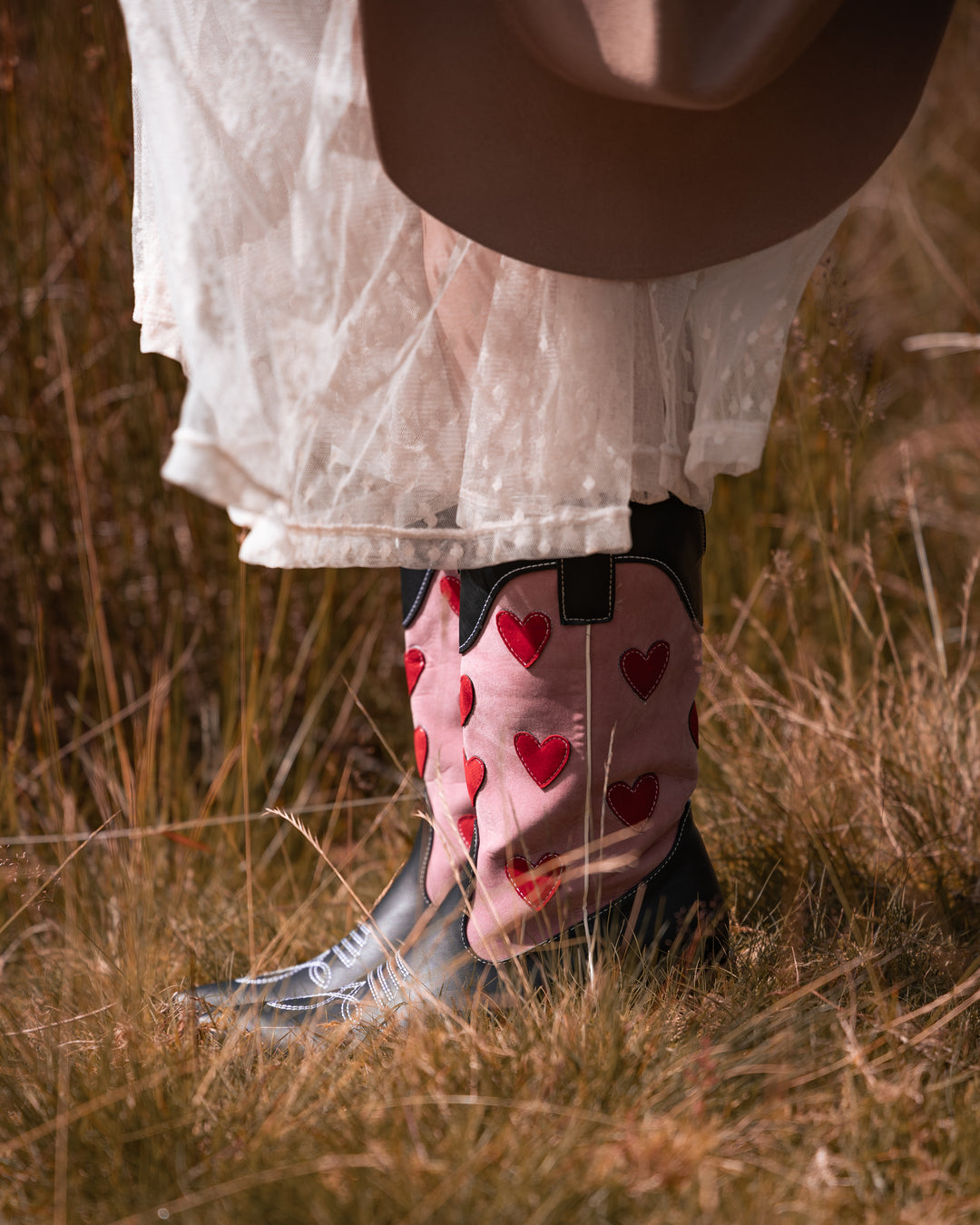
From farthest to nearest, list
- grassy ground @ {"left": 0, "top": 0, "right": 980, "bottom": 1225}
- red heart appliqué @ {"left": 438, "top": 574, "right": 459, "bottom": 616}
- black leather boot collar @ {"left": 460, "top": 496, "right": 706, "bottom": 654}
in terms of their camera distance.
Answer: red heart appliqué @ {"left": 438, "top": 574, "right": 459, "bottom": 616}, black leather boot collar @ {"left": 460, "top": 496, "right": 706, "bottom": 654}, grassy ground @ {"left": 0, "top": 0, "right": 980, "bottom": 1225}

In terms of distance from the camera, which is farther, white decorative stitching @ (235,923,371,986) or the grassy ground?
white decorative stitching @ (235,923,371,986)

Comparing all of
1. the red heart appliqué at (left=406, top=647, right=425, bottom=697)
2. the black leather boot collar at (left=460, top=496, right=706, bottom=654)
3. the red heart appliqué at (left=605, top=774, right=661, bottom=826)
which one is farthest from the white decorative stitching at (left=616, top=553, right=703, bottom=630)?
the red heart appliqué at (left=406, top=647, right=425, bottom=697)

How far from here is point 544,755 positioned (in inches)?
35.3

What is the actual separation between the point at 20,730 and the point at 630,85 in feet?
3.83

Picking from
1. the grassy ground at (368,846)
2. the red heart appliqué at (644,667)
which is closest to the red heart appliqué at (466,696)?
the red heart appliqué at (644,667)

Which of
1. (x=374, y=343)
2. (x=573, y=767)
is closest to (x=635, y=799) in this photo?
(x=573, y=767)

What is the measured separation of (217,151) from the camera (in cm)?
71

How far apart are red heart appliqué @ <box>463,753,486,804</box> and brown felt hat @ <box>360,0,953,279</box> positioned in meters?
0.41

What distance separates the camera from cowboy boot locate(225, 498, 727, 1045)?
2.90ft

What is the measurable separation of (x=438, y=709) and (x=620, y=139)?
0.55 meters

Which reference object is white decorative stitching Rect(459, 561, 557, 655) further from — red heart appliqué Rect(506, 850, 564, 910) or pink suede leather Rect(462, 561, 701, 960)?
red heart appliqué Rect(506, 850, 564, 910)

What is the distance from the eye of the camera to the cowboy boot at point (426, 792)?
3.50 feet

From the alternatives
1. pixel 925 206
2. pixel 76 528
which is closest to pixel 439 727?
pixel 76 528

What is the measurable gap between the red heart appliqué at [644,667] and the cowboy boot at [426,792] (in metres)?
0.21
